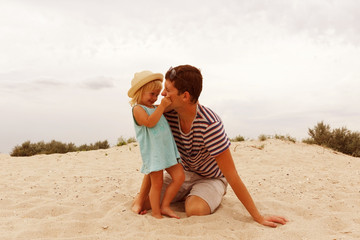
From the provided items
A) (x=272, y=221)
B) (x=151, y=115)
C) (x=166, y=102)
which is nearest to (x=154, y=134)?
(x=151, y=115)

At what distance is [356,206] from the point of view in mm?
4504

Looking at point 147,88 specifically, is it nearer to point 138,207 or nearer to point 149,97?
point 149,97

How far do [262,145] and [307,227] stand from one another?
593cm

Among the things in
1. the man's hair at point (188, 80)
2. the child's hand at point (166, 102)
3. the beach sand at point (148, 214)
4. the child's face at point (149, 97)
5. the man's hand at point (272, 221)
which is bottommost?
the man's hand at point (272, 221)

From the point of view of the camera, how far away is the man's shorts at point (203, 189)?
3.93 metres

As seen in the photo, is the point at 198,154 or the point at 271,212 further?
the point at 271,212

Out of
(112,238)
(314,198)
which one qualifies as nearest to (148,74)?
(112,238)

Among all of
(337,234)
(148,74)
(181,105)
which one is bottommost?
(337,234)

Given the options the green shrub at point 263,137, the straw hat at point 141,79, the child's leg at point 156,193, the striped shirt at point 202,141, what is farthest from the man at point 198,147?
the green shrub at point 263,137

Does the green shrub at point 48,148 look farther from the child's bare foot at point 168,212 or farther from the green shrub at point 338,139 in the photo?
the child's bare foot at point 168,212

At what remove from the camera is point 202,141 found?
364 centimetres

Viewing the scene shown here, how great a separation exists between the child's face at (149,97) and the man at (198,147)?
21 centimetres

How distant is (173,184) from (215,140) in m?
0.73

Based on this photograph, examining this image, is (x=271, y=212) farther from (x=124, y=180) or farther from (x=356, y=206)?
(x=124, y=180)
